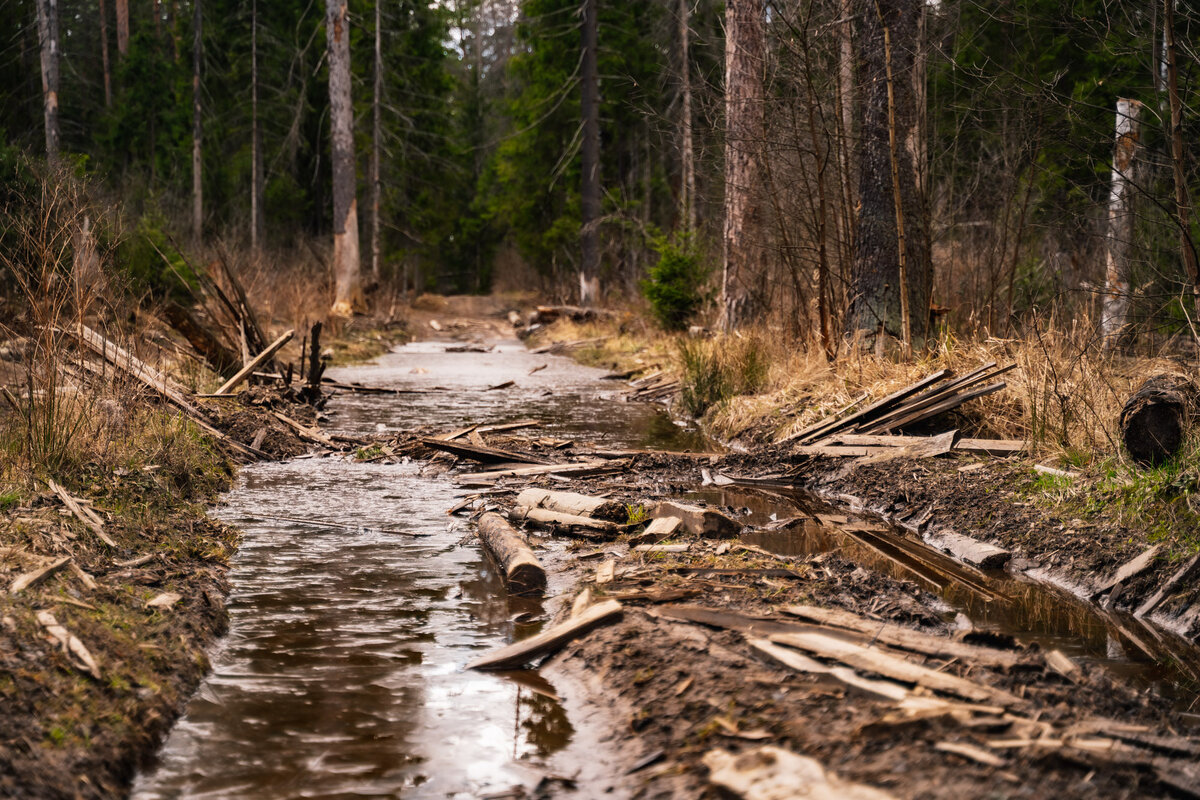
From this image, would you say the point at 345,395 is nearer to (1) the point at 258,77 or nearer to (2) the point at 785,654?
(2) the point at 785,654

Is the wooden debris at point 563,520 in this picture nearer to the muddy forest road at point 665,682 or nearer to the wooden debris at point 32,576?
the muddy forest road at point 665,682

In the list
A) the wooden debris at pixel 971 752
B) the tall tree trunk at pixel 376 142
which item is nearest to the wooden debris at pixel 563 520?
the wooden debris at pixel 971 752

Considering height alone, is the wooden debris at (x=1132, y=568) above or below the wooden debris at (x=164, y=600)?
below

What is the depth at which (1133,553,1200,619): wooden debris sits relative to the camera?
15.1 feet

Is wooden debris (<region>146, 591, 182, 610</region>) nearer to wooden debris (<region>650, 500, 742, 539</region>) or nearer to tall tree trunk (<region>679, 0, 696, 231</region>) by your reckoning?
wooden debris (<region>650, 500, 742, 539</region>)

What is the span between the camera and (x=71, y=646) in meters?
3.38

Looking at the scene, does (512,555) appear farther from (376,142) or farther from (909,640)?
(376,142)

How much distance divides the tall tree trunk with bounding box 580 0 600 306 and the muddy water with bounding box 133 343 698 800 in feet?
61.8

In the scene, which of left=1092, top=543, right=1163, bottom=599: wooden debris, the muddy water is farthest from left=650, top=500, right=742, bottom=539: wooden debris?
left=1092, top=543, right=1163, bottom=599: wooden debris

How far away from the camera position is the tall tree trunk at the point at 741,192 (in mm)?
13430

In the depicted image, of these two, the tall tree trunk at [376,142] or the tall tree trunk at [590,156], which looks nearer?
the tall tree trunk at [590,156]

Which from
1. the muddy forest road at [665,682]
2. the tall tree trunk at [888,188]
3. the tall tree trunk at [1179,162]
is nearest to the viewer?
the muddy forest road at [665,682]

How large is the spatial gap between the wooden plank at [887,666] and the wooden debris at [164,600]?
2472 millimetres

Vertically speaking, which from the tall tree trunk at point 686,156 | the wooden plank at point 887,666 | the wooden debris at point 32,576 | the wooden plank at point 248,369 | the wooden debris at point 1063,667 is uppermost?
the tall tree trunk at point 686,156
